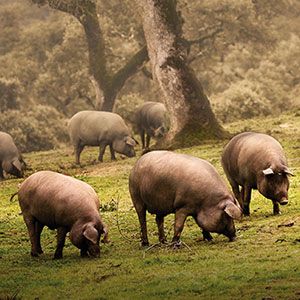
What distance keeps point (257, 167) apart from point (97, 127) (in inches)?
704

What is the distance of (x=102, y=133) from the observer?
1330 inches

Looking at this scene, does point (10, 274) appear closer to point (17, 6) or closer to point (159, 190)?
point (159, 190)

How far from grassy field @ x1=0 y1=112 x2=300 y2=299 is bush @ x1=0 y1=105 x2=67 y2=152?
1152 inches

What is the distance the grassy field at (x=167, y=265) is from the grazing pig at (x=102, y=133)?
45.3 feet

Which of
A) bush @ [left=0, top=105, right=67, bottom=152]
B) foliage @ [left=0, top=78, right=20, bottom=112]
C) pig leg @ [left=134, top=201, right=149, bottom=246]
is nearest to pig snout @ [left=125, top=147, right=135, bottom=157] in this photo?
bush @ [left=0, top=105, right=67, bottom=152]

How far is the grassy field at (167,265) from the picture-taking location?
1138 cm

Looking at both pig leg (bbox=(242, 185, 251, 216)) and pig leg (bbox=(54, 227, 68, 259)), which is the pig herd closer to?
pig leg (bbox=(54, 227, 68, 259))

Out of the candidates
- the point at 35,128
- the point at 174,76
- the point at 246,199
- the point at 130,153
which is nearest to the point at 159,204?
the point at 246,199

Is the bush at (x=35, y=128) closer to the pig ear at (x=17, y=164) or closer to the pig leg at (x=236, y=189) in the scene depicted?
the pig ear at (x=17, y=164)

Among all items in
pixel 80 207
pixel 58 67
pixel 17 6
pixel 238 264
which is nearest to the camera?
pixel 238 264

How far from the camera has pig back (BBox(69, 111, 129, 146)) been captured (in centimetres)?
3372

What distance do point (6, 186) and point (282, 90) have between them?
33.8 m

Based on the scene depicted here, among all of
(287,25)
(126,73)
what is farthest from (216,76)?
(126,73)

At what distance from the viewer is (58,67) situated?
57.2 m
